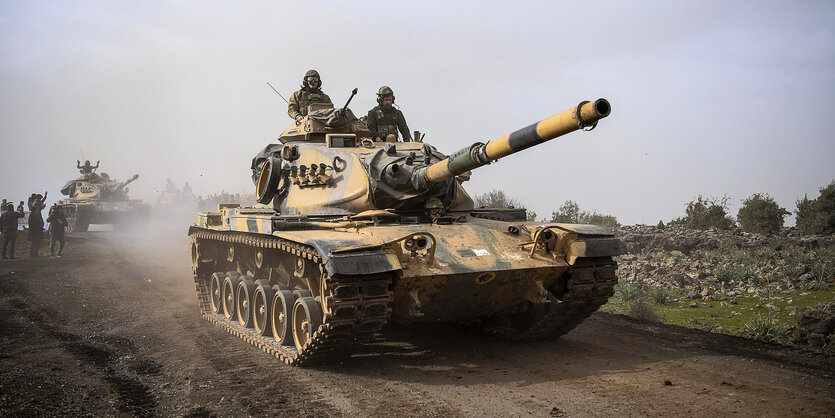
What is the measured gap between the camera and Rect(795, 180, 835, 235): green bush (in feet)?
61.2

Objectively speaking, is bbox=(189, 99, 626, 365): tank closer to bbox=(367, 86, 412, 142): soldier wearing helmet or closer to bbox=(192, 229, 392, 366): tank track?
bbox=(192, 229, 392, 366): tank track

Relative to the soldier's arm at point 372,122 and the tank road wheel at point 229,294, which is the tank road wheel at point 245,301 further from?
the soldier's arm at point 372,122

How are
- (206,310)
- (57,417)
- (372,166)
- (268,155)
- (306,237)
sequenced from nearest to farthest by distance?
1. (57,417)
2. (306,237)
3. (372,166)
4. (268,155)
5. (206,310)

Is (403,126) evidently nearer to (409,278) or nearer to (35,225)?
(409,278)

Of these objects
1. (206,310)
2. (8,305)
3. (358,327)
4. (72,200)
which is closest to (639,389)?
(358,327)

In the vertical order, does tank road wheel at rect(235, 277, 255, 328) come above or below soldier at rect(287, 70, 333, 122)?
below

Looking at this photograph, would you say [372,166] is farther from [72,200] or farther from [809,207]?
[72,200]

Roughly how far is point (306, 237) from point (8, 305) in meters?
7.92

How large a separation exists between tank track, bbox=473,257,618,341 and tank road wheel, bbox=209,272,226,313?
17.6 feet

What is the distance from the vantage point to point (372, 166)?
28.9 ft

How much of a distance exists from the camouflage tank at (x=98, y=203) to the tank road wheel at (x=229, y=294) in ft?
70.6

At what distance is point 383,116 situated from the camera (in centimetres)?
1236

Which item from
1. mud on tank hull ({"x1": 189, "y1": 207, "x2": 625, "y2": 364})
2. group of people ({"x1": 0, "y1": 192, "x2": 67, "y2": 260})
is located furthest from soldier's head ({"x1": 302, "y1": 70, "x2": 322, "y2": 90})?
group of people ({"x1": 0, "y1": 192, "x2": 67, "y2": 260})

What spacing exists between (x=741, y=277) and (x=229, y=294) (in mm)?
9707
